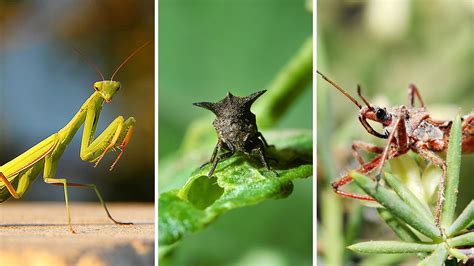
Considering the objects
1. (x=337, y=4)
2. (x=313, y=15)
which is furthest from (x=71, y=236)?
(x=337, y=4)

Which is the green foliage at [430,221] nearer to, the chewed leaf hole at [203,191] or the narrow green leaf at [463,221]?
the narrow green leaf at [463,221]

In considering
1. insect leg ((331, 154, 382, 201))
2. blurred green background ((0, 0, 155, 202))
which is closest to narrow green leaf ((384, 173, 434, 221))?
insect leg ((331, 154, 382, 201))

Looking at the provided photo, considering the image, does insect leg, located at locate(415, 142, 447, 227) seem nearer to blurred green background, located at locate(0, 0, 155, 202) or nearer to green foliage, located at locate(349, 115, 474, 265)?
green foliage, located at locate(349, 115, 474, 265)

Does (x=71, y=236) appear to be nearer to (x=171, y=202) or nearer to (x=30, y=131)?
(x=171, y=202)

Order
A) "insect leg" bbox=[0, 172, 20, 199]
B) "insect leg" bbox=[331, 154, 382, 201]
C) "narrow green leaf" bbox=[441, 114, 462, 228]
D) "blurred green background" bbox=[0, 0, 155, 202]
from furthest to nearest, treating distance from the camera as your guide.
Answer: "blurred green background" bbox=[0, 0, 155, 202] → "insect leg" bbox=[0, 172, 20, 199] → "insect leg" bbox=[331, 154, 382, 201] → "narrow green leaf" bbox=[441, 114, 462, 228]

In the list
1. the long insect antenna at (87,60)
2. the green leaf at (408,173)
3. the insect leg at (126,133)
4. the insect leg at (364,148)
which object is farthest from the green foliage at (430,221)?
the long insect antenna at (87,60)

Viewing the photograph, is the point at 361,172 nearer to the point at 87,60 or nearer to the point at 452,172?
the point at 452,172

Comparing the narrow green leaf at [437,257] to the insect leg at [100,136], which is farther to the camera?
the insect leg at [100,136]
